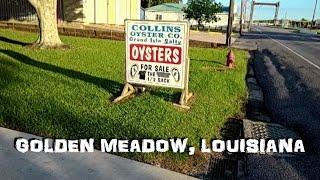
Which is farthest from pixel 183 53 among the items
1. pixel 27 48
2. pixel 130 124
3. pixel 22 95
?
pixel 27 48

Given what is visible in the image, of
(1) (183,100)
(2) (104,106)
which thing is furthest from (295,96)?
(2) (104,106)

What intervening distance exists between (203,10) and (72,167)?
51612 mm

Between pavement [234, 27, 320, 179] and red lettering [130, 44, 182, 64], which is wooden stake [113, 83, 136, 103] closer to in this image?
red lettering [130, 44, 182, 64]

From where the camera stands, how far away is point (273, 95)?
948 cm

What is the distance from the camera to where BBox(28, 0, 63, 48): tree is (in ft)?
45.8

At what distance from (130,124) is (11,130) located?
1718 mm

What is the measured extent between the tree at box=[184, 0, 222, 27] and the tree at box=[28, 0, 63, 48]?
41.9 meters

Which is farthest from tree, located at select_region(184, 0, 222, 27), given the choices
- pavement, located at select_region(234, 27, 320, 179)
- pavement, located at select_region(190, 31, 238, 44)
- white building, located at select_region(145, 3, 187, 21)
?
pavement, located at select_region(234, 27, 320, 179)

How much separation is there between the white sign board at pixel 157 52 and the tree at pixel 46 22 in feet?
25.4

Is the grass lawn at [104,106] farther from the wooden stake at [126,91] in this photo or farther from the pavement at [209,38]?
the pavement at [209,38]

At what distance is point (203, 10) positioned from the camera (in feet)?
178

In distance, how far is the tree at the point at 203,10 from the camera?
177ft

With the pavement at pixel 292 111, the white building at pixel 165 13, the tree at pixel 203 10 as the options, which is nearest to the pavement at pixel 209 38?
the pavement at pixel 292 111

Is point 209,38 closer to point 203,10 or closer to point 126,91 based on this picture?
point 203,10
